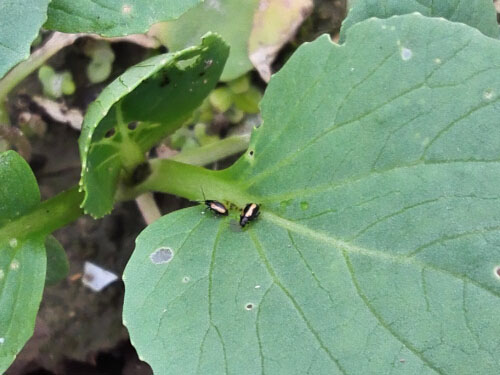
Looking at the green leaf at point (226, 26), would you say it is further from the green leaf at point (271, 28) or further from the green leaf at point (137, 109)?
the green leaf at point (137, 109)

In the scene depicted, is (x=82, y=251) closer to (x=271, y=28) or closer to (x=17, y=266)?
(x=17, y=266)

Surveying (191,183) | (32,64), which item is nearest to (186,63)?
(191,183)

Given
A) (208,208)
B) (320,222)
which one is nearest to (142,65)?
(208,208)

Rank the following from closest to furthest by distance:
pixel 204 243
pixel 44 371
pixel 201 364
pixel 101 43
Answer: pixel 201 364
pixel 204 243
pixel 44 371
pixel 101 43

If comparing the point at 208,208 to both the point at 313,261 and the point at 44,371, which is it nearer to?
the point at 313,261

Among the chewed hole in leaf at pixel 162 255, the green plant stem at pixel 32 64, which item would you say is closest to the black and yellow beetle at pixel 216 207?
the chewed hole in leaf at pixel 162 255
